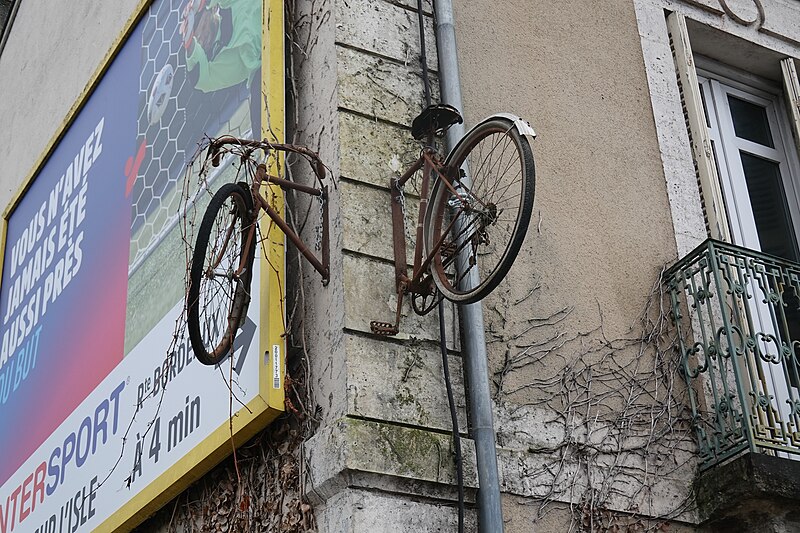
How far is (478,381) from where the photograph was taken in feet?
18.1

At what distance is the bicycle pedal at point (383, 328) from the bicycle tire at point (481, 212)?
0.30m

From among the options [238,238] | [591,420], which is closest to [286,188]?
[238,238]

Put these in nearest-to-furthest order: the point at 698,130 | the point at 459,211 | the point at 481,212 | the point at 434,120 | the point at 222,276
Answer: the point at 481,212 → the point at 459,211 → the point at 222,276 → the point at 434,120 → the point at 698,130

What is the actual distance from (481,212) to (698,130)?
2524mm

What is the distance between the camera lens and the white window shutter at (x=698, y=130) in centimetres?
684

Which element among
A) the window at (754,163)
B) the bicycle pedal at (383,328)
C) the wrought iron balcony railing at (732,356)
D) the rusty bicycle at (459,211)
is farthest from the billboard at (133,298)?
the window at (754,163)

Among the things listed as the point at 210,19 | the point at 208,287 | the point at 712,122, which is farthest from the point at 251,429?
the point at 712,122

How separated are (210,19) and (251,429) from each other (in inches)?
109

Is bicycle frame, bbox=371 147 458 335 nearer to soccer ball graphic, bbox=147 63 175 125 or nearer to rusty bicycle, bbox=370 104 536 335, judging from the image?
rusty bicycle, bbox=370 104 536 335

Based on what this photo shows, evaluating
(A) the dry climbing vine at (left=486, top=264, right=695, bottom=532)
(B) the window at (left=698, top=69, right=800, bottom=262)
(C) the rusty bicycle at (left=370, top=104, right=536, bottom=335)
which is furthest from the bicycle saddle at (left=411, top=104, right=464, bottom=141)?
(B) the window at (left=698, top=69, right=800, bottom=262)

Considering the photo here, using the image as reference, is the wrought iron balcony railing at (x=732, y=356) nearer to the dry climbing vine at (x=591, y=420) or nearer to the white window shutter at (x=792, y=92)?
the dry climbing vine at (x=591, y=420)

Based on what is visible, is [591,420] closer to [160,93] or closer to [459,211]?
[459,211]

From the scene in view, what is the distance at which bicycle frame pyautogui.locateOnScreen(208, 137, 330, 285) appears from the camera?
5609mm

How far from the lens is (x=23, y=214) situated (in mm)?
10039
